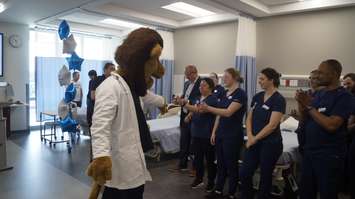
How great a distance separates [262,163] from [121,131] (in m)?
1.48

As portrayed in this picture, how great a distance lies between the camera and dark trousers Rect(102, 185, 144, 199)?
58.2 inches

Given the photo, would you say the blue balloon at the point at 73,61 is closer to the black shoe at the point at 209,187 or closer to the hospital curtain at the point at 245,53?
the hospital curtain at the point at 245,53

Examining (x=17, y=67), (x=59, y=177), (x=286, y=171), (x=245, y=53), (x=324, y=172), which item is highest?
(x=245, y=53)

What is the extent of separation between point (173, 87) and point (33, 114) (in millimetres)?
3337

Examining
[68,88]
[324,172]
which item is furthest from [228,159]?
[68,88]

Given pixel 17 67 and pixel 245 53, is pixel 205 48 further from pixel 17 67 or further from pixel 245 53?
pixel 17 67

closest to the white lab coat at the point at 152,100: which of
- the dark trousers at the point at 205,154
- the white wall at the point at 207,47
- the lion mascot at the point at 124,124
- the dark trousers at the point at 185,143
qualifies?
the lion mascot at the point at 124,124

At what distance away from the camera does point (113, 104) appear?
141 centimetres

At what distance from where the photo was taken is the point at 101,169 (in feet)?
4.40

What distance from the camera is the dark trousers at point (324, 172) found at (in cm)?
202

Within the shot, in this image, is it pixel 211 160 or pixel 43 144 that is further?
pixel 43 144

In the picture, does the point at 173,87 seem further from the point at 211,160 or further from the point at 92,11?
the point at 211,160

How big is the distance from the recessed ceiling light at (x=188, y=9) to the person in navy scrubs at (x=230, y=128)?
2.74 m

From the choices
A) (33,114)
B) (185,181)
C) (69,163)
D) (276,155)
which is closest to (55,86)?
(33,114)
